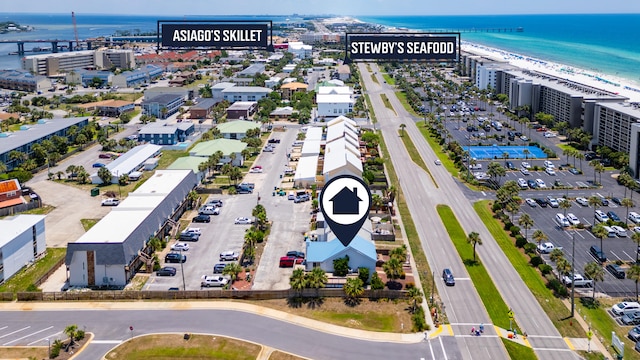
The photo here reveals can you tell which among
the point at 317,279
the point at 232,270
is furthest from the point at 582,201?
the point at 232,270

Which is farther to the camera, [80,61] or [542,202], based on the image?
[80,61]

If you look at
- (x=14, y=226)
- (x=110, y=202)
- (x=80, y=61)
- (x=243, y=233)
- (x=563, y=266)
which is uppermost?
(x=80, y=61)

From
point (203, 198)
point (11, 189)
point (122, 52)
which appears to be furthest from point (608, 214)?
point (122, 52)

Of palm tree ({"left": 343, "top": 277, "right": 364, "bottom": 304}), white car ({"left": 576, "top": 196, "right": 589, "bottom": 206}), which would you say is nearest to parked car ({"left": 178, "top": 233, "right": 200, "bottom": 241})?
palm tree ({"left": 343, "top": 277, "right": 364, "bottom": 304})

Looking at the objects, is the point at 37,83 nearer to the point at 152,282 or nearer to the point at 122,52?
the point at 122,52

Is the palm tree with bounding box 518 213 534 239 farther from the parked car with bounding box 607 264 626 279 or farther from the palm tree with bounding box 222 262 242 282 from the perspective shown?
the palm tree with bounding box 222 262 242 282

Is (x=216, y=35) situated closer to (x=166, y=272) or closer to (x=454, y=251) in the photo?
(x=166, y=272)
